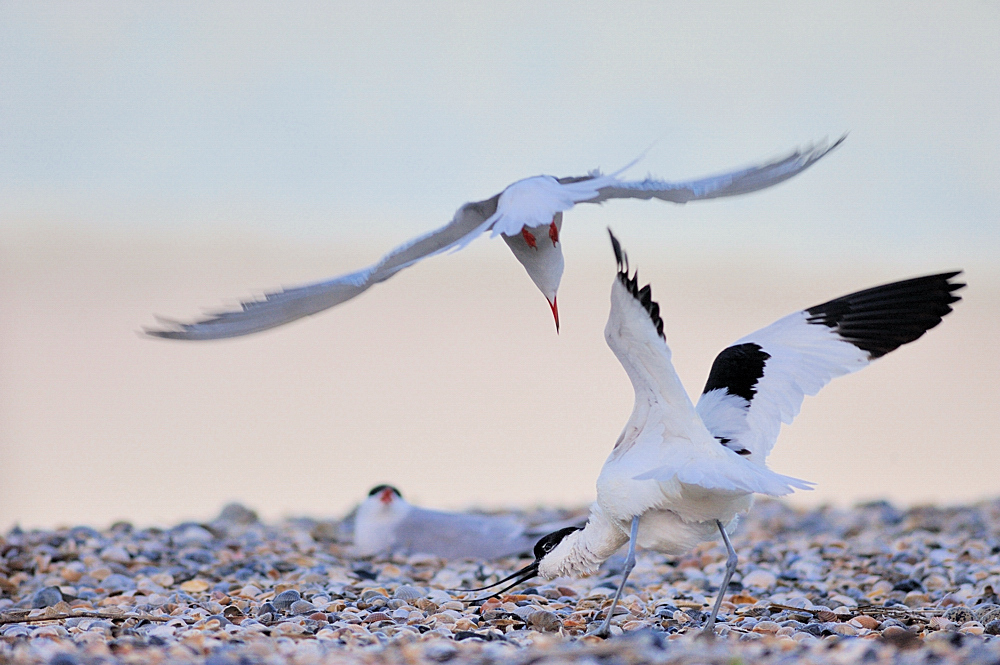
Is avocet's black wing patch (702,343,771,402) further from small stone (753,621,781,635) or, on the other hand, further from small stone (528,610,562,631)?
small stone (528,610,562,631)

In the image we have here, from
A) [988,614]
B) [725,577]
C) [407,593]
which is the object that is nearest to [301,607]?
[407,593]

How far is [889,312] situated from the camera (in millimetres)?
5336

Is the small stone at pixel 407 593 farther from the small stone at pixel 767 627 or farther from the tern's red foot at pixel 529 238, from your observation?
the tern's red foot at pixel 529 238

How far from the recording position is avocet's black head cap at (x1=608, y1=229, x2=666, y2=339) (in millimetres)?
4055

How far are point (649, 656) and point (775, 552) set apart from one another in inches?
167

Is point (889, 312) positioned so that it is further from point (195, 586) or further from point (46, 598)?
point (46, 598)

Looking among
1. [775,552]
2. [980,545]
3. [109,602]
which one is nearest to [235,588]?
[109,602]

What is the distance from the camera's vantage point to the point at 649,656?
10.9 ft

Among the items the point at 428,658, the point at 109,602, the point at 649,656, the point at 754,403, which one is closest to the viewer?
the point at 649,656

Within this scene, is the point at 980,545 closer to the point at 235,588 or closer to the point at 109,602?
the point at 235,588

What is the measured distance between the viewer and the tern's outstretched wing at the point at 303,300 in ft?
15.3

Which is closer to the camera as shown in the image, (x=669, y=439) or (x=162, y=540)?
(x=669, y=439)

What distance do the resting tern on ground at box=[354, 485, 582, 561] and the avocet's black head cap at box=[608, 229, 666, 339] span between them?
11.4 ft

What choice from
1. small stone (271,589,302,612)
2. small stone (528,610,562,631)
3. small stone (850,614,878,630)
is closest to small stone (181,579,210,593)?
small stone (271,589,302,612)
